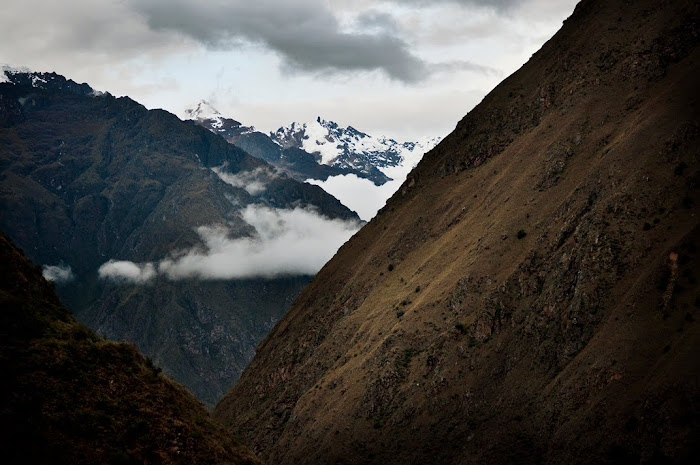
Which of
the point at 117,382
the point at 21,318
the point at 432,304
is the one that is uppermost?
the point at 21,318

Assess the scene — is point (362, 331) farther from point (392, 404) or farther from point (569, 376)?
point (569, 376)

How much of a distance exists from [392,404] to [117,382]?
343 ft

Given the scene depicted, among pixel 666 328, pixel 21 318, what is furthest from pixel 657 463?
pixel 21 318

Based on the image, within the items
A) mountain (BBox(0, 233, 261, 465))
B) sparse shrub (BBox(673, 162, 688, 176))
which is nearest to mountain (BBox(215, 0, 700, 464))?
sparse shrub (BBox(673, 162, 688, 176))

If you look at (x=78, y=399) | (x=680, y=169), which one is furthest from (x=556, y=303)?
(x=78, y=399)

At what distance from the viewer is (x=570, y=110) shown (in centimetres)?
16712

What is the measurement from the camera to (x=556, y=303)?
124312 millimetres

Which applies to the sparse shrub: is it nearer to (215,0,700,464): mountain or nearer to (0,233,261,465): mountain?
(215,0,700,464): mountain

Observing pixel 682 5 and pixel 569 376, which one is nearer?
pixel 569 376

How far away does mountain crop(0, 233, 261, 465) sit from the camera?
37.7 meters

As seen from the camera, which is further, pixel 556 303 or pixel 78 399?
pixel 556 303

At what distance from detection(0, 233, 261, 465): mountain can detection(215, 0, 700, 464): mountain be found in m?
59.4

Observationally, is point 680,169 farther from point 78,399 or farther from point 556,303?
point 78,399

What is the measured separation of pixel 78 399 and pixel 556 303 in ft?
326
